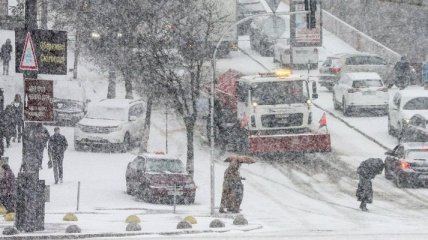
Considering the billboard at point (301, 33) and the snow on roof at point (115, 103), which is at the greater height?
the billboard at point (301, 33)

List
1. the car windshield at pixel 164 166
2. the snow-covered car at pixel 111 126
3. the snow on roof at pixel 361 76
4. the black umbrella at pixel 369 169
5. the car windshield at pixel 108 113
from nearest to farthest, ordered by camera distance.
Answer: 1. the black umbrella at pixel 369 169
2. the car windshield at pixel 164 166
3. the snow-covered car at pixel 111 126
4. the car windshield at pixel 108 113
5. the snow on roof at pixel 361 76

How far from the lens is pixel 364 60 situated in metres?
54.9

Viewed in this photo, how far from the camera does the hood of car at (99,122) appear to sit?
40.6 meters

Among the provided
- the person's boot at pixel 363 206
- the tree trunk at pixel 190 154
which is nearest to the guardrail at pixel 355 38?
the tree trunk at pixel 190 154

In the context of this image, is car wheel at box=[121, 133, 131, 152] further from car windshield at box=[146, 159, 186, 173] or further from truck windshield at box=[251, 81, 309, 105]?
car windshield at box=[146, 159, 186, 173]

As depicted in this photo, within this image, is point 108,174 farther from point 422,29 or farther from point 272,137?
point 422,29

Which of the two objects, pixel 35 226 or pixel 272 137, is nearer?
pixel 35 226

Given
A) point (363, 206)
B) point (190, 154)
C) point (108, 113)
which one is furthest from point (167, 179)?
point (108, 113)

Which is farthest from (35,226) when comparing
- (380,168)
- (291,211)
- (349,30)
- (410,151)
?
(349,30)

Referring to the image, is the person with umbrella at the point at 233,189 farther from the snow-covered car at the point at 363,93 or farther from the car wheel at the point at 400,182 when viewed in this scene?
the snow-covered car at the point at 363,93

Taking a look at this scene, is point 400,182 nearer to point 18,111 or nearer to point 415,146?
point 415,146

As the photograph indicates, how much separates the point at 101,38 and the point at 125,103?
238 inches

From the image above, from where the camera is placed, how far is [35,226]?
2295cm

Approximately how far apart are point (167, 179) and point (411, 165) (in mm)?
7362
